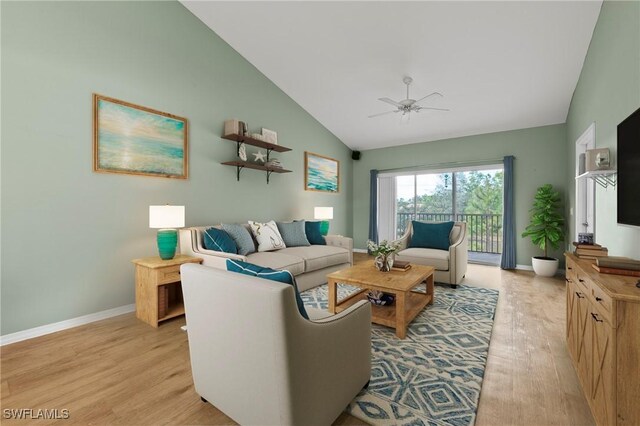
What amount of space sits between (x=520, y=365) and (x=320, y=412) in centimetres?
155

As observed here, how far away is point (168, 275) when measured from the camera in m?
2.63

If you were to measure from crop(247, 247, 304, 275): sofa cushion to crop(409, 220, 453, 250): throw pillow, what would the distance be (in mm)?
1951

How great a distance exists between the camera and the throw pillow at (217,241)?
3.01 meters

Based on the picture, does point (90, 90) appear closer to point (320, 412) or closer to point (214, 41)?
point (214, 41)

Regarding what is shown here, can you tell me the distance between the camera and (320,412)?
1.24 m

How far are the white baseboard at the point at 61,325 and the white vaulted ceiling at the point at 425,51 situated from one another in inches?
142

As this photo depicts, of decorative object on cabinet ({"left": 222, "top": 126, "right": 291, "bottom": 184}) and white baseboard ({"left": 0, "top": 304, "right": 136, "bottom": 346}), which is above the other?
decorative object on cabinet ({"left": 222, "top": 126, "right": 291, "bottom": 184})

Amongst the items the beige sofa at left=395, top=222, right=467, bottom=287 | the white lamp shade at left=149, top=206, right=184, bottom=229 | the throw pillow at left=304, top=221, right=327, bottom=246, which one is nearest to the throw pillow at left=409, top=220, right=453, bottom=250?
the beige sofa at left=395, top=222, right=467, bottom=287

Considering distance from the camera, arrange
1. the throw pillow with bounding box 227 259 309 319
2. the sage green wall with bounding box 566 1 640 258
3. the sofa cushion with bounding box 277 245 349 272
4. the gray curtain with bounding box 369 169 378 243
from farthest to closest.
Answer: the gray curtain with bounding box 369 169 378 243 → the sofa cushion with bounding box 277 245 349 272 → the sage green wall with bounding box 566 1 640 258 → the throw pillow with bounding box 227 259 309 319

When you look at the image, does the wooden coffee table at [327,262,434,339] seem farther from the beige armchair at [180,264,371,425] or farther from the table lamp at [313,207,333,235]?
the table lamp at [313,207,333,235]

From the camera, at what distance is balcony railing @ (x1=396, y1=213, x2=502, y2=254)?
Result: 20.2 ft

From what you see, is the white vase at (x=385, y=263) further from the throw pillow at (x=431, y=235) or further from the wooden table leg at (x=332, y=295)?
the throw pillow at (x=431, y=235)

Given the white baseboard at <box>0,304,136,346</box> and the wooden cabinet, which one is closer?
the wooden cabinet

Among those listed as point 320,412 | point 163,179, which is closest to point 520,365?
point 320,412
